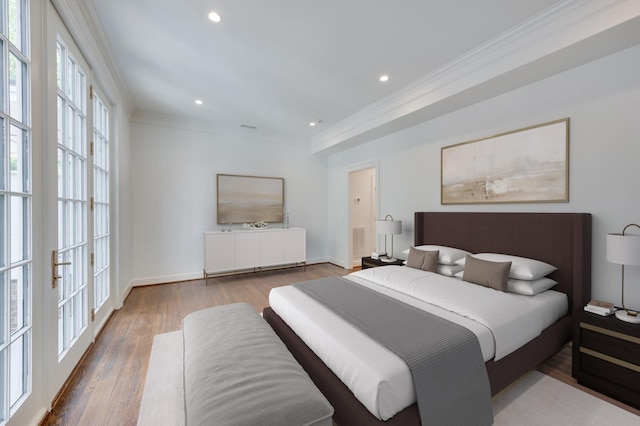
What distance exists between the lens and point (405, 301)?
2.14m

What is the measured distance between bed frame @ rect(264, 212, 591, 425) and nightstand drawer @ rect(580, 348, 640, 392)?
188 millimetres

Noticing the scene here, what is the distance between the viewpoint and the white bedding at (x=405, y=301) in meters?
1.23

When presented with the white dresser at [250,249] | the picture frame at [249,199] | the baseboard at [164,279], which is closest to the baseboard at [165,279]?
the baseboard at [164,279]

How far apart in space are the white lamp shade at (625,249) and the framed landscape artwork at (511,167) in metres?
0.64

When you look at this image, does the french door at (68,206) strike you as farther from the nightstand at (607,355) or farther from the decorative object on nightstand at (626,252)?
the decorative object on nightstand at (626,252)

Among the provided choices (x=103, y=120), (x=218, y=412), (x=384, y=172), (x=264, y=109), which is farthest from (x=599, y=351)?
(x=103, y=120)

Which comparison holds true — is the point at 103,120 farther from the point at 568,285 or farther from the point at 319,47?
the point at 568,285

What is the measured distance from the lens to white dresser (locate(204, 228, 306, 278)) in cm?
437

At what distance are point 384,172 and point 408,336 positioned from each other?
3.38m

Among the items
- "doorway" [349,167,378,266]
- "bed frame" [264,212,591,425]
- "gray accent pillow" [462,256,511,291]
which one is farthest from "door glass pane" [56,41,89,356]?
"doorway" [349,167,378,266]

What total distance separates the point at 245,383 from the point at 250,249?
11.9 feet

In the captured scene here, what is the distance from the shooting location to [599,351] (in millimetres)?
1835

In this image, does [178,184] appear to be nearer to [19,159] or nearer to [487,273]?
[19,159]

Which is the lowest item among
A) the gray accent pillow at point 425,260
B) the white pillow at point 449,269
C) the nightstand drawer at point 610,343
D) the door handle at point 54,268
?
the nightstand drawer at point 610,343
